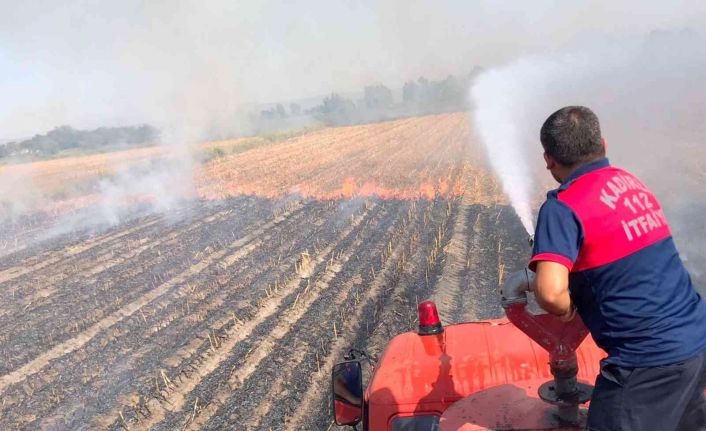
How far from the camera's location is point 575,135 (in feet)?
6.10

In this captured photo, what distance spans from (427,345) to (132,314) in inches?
289

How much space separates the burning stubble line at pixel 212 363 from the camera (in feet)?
20.4

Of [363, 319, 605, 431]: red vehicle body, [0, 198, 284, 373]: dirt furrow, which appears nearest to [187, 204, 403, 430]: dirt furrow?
[0, 198, 284, 373]: dirt furrow

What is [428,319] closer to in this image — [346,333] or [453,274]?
[346,333]

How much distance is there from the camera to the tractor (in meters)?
1.99

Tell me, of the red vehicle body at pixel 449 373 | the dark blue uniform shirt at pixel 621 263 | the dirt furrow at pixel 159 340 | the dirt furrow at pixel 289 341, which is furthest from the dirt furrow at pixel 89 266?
the dark blue uniform shirt at pixel 621 263

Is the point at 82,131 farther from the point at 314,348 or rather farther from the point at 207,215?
the point at 314,348

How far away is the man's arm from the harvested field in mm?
4414

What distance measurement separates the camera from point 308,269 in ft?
33.4

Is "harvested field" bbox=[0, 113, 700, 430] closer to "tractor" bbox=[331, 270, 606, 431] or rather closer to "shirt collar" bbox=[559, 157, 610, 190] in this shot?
"tractor" bbox=[331, 270, 606, 431]

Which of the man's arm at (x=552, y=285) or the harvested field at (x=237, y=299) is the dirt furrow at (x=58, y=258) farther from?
the man's arm at (x=552, y=285)

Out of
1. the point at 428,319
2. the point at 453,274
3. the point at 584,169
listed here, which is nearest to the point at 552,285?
the point at 584,169

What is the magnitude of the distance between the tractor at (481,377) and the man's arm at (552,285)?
0.18m

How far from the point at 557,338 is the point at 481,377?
70 cm
